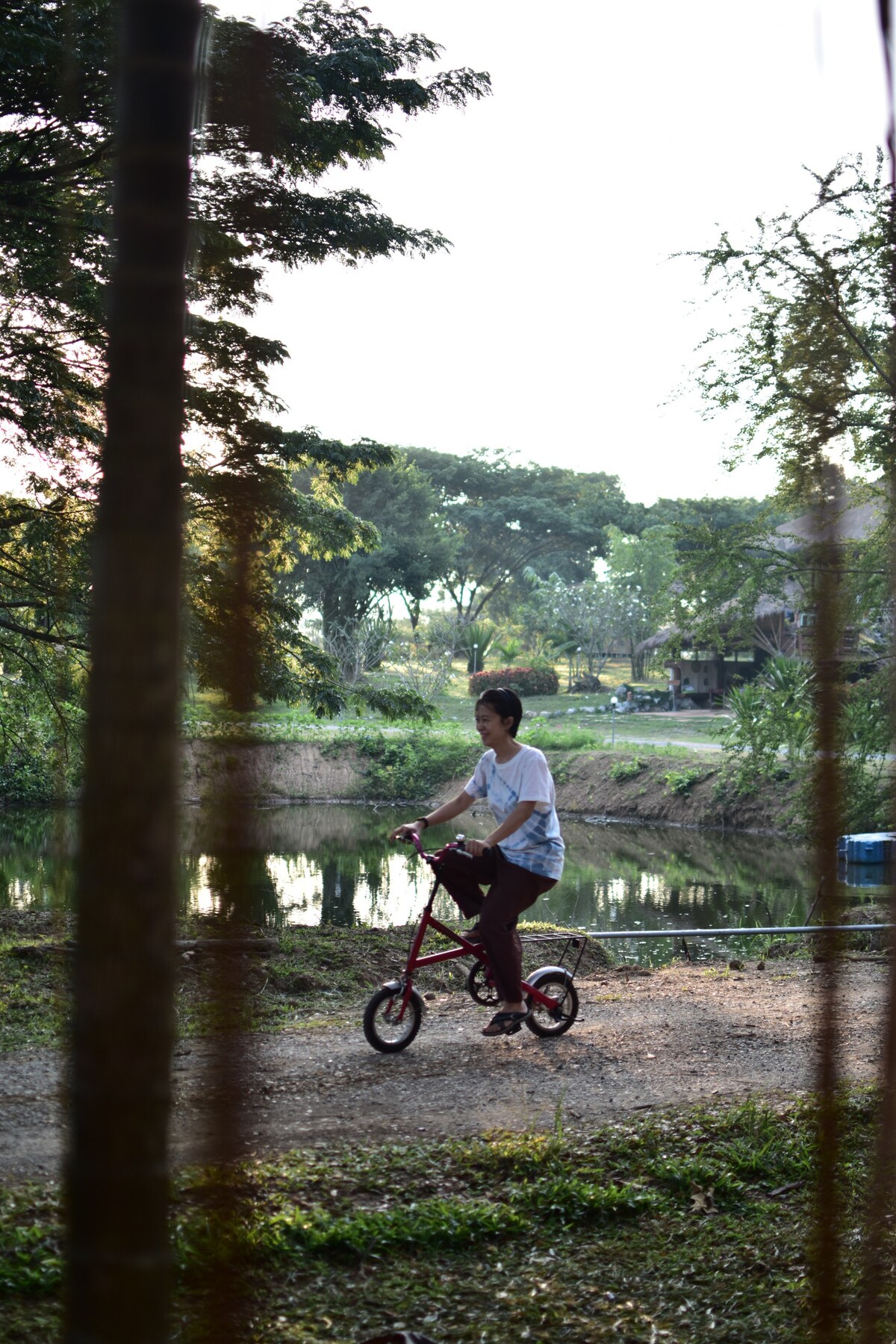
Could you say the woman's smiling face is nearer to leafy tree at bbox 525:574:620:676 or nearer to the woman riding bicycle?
the woman riding bicycle

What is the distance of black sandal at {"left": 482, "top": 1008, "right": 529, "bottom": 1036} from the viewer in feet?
18.4

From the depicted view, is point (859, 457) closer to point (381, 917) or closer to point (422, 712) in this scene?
point (422, 712)

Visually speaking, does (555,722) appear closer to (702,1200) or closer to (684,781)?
(684,781)

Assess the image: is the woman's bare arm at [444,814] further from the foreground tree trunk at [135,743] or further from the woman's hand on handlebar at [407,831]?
the foreground tree trunk at [135,743]

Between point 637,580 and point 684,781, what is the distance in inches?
835

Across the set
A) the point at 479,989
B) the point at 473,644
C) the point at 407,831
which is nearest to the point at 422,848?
the point at 407,831

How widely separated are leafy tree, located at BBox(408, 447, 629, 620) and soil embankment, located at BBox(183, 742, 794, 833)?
22.9m

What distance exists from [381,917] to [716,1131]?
33.9ft

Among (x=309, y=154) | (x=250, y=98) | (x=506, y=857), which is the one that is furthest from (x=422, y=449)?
(x=250, y=98)

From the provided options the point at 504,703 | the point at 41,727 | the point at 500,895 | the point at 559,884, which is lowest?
the point at 559,884

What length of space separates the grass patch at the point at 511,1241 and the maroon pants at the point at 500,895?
1.13m

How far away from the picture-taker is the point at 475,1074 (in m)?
5.33

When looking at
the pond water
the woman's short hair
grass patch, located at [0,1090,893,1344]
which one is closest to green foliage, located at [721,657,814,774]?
the pond water

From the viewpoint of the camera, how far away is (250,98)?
4.79ft
